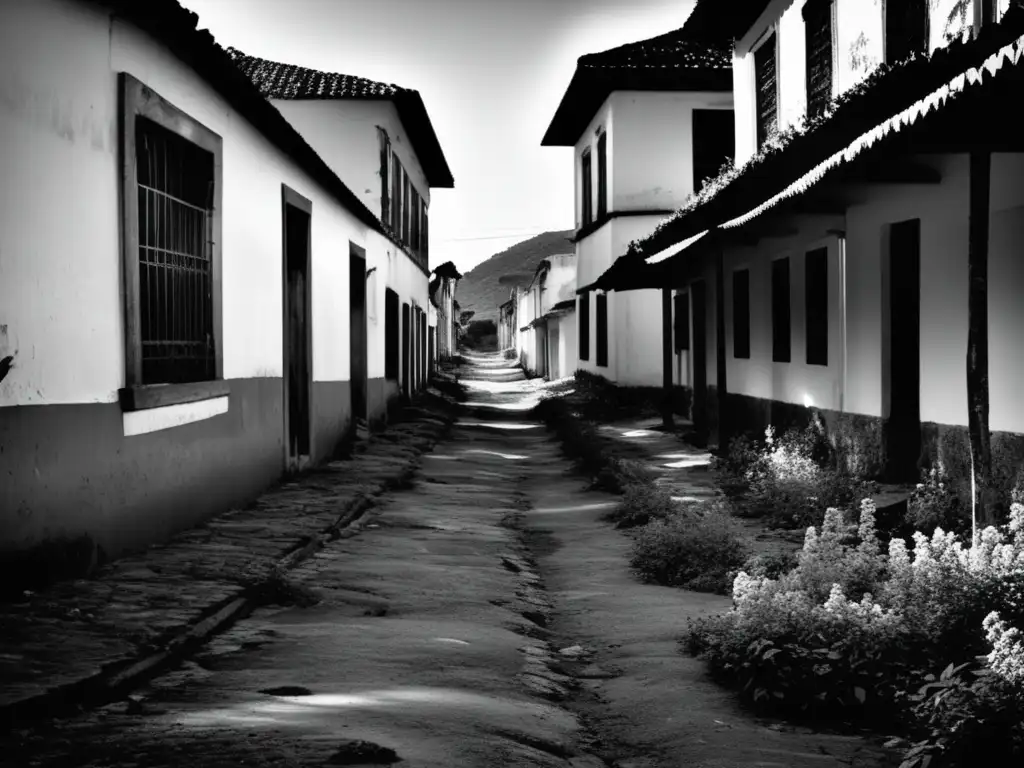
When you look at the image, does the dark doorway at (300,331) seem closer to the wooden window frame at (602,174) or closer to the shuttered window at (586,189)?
the wooden window frame at (602,174)

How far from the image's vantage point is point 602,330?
82.3ft

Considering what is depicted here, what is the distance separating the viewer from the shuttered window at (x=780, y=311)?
13336 mm

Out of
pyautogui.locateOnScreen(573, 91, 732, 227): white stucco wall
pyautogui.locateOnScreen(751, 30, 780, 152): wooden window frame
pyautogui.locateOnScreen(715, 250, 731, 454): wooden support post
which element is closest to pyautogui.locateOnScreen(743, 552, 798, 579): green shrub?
pyautogui.locateOnScreen(715, 250, 731, 454): wooden support post

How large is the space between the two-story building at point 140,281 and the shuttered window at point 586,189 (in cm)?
1380

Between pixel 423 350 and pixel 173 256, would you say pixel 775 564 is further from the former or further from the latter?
pixel 423 350

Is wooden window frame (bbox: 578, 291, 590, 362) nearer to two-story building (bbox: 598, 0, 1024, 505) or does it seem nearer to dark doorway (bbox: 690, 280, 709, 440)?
dark doorway (bbox: 690, 280, 709, 440)

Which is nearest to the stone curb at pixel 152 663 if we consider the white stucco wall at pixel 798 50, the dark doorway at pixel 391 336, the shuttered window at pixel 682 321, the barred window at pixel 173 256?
the barred window at pixel 173 256

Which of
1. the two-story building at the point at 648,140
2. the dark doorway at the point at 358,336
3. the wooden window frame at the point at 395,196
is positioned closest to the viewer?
the dark doorway at the point at 358,336

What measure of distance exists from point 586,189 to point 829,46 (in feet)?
46.6

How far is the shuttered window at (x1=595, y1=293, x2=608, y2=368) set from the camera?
24.3m

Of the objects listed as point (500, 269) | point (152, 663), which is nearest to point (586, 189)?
point (152, 663)

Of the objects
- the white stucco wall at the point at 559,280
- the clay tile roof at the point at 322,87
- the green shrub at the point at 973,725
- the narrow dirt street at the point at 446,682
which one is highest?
the clay tile roof at the point at 322,87

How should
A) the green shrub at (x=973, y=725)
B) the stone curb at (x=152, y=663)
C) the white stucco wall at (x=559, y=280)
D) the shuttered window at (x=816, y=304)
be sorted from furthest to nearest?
1. the white stucco wall at (x=559, y=280)
2. the shuttered window at (x=816, y=304)
3. the stone curb at (x=152, y=663)
4. the green shrub at (x=973, y=725)

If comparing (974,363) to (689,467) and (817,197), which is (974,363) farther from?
(689,467)
